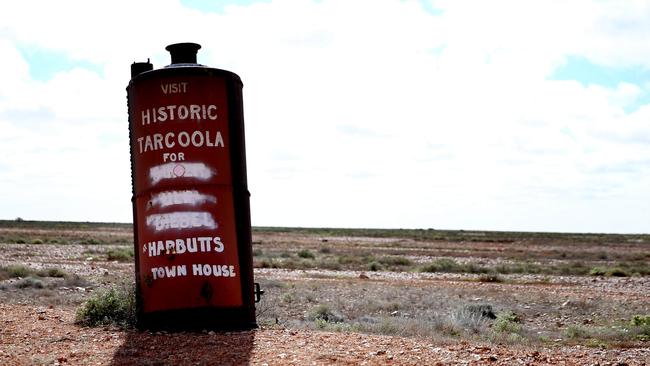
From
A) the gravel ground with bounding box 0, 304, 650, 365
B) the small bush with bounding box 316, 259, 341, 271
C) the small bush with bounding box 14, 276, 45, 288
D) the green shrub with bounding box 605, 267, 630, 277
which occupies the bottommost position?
the green shrub with bounding box 605, 267, 630, 277

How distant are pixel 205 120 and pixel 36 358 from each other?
337 centimetres

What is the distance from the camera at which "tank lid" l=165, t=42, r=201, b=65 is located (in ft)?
31.2

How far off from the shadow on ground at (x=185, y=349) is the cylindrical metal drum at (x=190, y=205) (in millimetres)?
393

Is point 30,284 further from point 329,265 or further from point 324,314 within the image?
point 329,265

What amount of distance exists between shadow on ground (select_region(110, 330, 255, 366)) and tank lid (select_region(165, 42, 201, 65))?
347 cm

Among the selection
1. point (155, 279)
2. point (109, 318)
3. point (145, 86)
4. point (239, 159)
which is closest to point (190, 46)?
point (145, 86)

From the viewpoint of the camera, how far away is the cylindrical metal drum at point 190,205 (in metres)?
8.92

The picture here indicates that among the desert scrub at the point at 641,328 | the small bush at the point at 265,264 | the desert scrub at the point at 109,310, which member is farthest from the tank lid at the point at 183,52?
the small bush at the point at 265,264

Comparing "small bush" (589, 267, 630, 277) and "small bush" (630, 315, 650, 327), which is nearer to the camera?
"small bush" (630, 315, 650, 327)

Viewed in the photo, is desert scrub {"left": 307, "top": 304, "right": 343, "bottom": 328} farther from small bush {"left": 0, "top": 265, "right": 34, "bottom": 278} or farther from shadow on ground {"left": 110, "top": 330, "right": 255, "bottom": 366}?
small bush {"left": 0, "top": 265, "right": 34, "bottom": 278}

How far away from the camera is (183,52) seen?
31.2 feet

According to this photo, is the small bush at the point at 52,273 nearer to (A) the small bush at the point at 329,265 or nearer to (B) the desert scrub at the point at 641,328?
(A) the small bush at the point at 329,265

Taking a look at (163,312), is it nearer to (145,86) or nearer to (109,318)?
(109,318)

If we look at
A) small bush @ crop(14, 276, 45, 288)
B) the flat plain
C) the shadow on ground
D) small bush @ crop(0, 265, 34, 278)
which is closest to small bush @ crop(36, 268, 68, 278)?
the flat plain
